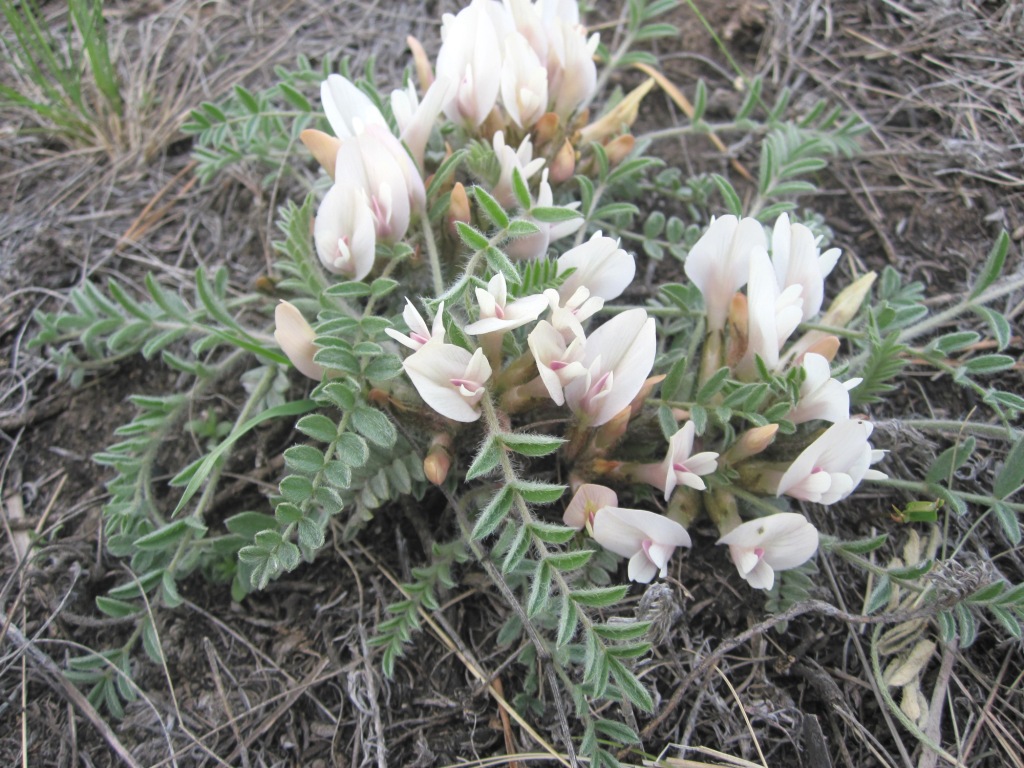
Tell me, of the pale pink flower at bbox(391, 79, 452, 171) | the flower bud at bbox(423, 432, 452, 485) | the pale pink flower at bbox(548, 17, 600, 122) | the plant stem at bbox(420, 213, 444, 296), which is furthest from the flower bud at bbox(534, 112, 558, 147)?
the flower bud at bbox(423, 432, 452, 485)

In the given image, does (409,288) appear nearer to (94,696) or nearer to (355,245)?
(355,245)

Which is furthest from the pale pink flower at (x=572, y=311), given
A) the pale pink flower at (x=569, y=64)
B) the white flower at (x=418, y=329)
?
the pale pink flower at (x=569, y=64)

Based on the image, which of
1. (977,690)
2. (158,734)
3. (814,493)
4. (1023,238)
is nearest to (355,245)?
(814,493)

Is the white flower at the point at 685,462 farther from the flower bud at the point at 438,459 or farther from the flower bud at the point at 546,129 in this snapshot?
the flower bud at the point at 546,129

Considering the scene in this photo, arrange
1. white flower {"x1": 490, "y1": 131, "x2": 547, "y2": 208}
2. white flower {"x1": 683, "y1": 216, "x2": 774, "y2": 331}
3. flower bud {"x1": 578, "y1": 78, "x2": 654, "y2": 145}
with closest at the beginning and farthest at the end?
white flower {"x1": 683, "y1": 216, "x2": 774, "y2": 331} → white flower {"x1": 490, "y1": 131, "x2": 547, "y2": 208} → flower bud {"x1": 578, "y1": 78, "x2": 654, "y2": 145}

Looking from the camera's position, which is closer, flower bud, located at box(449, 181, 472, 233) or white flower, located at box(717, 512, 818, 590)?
white flower, located at box(717, 512, 818, 590)

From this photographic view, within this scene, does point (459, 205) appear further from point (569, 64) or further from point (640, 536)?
point (640, 536)

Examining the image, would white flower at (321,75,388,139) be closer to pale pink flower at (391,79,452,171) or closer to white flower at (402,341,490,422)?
pale pink flower at (391,79,452,171)

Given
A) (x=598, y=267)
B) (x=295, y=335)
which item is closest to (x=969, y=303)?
(x=598, y=267)
